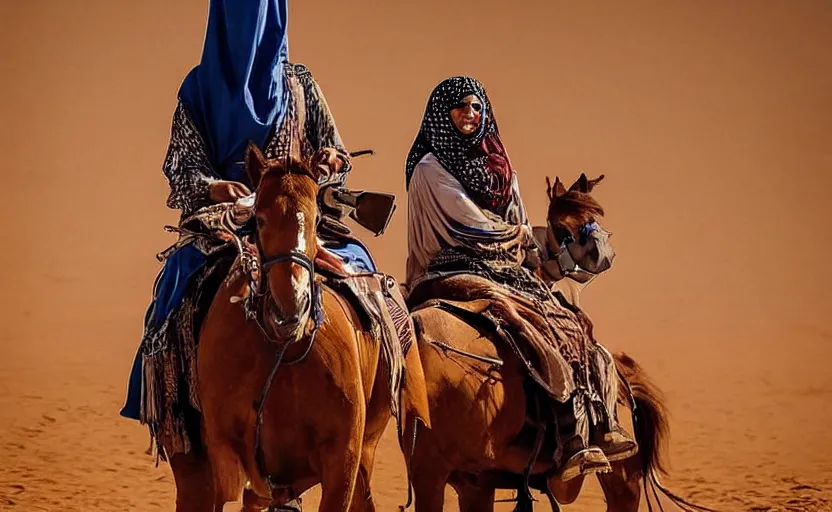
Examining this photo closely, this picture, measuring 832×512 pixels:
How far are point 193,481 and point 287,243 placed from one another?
4.62 ft

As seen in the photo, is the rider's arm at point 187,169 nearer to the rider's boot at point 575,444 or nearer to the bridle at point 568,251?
the rider's boot at point 575,444

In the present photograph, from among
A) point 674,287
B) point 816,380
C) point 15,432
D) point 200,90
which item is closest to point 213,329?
point 200,90

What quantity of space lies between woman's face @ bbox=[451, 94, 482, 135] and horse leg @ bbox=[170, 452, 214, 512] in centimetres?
268

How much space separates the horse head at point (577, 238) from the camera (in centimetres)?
867

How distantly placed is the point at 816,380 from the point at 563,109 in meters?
5.90

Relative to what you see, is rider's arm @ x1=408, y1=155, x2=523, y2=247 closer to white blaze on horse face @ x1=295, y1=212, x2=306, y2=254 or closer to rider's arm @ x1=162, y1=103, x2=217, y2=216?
rider's arm @ x1=162, y1=103, x2=217, y2=216

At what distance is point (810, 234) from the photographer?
842 inches

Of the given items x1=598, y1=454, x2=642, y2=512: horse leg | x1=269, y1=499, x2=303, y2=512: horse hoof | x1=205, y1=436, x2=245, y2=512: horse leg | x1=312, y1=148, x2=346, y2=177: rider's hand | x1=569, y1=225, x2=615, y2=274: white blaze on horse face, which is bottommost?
x1=269, y1=499, x2=303, y2=512: horse hoof

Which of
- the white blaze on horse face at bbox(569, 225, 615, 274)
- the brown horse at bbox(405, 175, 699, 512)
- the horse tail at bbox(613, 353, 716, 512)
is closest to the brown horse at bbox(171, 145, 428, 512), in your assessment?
the brown horse at bbox(405, 175, 699, 512)

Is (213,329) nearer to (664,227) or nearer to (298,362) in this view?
(298,362)

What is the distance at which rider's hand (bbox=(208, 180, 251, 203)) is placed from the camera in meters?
6.36

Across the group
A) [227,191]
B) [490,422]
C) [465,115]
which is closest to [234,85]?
[227,191]

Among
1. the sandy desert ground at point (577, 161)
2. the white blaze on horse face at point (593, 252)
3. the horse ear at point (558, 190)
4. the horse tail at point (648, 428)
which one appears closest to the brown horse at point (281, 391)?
the white blaze on horse face at point (593, 252)

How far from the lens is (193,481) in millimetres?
6488
